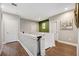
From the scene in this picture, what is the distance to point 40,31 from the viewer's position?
1.00 metres

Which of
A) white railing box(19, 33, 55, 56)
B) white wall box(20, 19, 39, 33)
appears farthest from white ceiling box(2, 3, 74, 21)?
white railing box(19, 33, 55, 56)

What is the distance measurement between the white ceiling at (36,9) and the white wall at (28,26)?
62 mm

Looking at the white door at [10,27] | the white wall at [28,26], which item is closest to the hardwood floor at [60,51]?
the white wall at [28,26]

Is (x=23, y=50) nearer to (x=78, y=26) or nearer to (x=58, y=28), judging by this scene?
(x=58, y=28)

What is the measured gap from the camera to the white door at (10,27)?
0.89 m

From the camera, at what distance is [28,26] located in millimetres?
994

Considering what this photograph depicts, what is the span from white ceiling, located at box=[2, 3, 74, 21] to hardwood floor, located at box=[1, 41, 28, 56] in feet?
1.26

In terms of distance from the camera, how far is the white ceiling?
902 millimetres

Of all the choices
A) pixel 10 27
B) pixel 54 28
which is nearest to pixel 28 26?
pixel 10 27

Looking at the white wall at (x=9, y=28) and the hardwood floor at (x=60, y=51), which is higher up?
the white wall at (x=9, y=28)

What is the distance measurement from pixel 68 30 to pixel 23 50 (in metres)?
0.63

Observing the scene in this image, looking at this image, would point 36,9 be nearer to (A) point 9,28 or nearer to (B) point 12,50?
(A) point 9,28

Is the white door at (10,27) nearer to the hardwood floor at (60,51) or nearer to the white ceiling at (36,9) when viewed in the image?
the white ceiling at (36,9)

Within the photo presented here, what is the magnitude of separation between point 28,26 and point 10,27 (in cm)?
23
